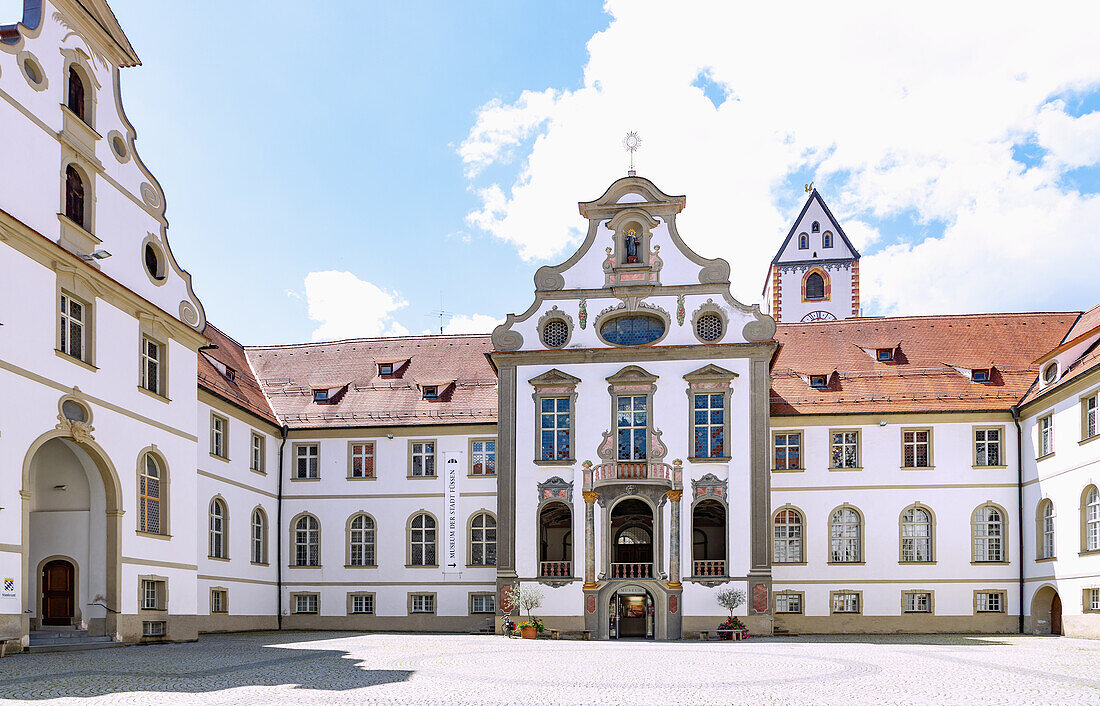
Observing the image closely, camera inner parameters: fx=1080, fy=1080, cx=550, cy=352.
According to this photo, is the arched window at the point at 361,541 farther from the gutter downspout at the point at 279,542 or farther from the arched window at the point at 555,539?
the arched window at the point at 555,539

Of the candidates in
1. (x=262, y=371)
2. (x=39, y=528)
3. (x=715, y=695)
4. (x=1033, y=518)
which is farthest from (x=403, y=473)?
(x=715, y=695)

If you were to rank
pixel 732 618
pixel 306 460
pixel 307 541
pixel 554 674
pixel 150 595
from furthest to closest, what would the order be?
pixel 306 460, pixel 307 541, pixel 732 618, pixel 150 595, pixel 554 674

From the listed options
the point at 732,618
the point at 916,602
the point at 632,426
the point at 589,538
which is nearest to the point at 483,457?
the point at 589,538

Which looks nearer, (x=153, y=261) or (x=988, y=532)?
(x=153, y=261)

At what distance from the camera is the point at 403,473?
135ft

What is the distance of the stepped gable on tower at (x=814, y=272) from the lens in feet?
214

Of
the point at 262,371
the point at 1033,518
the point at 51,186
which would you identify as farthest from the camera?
the point at 262,371

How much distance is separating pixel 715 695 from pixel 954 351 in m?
28.2

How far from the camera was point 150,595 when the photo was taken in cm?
2786

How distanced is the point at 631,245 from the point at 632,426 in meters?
6.34

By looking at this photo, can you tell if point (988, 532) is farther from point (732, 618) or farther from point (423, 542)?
point (423, 542)

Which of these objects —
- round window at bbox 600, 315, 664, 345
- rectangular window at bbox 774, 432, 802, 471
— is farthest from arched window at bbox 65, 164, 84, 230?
rectangular window at bbox 774, 432, 802, 471

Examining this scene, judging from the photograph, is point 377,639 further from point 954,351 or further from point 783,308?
point 783,308

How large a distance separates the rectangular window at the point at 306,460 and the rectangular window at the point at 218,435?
5.37m
